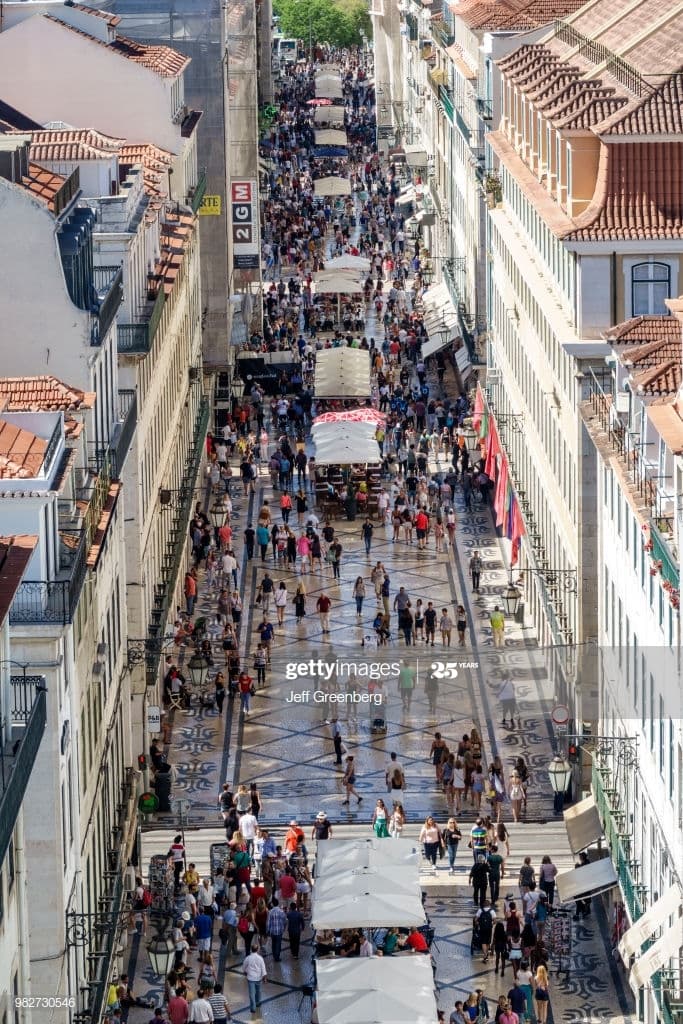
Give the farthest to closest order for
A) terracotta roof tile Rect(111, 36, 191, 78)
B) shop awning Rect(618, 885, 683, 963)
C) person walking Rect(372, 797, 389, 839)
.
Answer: terracotta roof tile Rect(111, 36, 191, 78)
person walking Rect(372, 797, 389, 839)
shop awning Rect(618, 885, 683, 963)

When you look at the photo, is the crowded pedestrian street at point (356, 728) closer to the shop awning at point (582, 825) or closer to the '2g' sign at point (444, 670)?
the '2g' sign at point (444, 670)

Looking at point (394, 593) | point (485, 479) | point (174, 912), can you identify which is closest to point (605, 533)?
point (174, 912)

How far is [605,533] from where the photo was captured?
51781mm

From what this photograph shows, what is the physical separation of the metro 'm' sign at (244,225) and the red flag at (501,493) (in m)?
24.0

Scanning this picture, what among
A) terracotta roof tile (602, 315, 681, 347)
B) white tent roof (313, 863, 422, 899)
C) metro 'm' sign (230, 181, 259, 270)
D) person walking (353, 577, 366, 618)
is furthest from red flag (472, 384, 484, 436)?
white tent roof (313, 863, 422, 899)

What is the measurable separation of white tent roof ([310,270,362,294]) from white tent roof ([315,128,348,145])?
53.9 meters

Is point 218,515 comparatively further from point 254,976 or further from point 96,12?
point 254,976

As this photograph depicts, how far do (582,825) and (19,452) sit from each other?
54.5 feet

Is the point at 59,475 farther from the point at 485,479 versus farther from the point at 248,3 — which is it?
the point at 248,3

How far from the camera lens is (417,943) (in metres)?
47.7

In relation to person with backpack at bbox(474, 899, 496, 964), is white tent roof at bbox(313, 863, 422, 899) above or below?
above

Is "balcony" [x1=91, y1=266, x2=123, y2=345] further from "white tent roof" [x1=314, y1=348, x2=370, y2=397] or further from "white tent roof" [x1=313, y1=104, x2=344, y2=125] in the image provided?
"white tent roof" [x1=313, y1=104, x2=344, y2=125]

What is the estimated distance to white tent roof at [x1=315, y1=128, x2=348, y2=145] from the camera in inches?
6580

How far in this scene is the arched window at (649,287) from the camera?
56.6 meters
